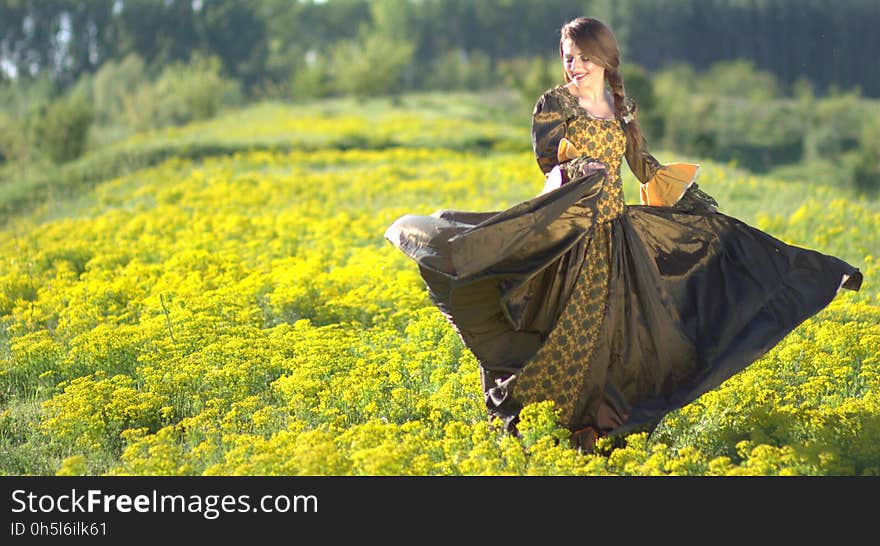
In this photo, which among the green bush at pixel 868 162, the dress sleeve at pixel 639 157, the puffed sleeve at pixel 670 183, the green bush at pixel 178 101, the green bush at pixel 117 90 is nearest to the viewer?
the dress sleeve at pixel 639 157

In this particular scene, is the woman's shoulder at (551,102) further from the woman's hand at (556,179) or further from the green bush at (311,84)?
the green bush at (311,84)

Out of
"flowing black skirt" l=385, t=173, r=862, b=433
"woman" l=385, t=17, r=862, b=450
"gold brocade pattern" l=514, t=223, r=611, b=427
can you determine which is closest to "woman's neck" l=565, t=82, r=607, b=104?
"woman" l=385, t=17, r=862, b=450

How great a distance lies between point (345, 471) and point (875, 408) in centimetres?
274

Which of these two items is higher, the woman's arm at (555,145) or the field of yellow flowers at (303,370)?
the woman's arm at (555,145)

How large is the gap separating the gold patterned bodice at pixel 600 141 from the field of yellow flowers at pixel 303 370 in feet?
3.42

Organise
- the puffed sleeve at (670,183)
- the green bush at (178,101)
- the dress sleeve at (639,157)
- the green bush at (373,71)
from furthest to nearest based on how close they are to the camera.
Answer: the green bush at (373,71)
the green bush at (178,101)
the puffed sleeve at (670,183)
the dress sleeve at (639,157)

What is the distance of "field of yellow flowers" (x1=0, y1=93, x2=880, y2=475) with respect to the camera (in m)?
4.58

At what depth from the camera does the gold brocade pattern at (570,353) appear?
4.88 meters

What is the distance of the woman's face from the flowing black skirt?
0.54 metres

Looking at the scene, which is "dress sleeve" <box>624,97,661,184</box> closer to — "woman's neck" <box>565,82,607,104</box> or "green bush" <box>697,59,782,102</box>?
"woman's neck" <box>565,82,607,104</box>

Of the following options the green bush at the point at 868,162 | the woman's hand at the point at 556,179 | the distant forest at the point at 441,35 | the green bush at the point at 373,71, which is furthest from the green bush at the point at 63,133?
the distant forest at the point at 441,35

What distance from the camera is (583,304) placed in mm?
4895

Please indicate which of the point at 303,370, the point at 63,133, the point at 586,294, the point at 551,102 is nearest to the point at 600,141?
the point at 551,102

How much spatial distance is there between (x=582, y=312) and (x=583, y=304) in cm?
4
